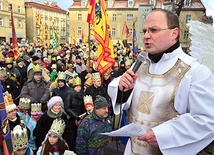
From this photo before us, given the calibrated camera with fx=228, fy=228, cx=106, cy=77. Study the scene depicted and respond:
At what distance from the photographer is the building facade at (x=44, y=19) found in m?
47.4

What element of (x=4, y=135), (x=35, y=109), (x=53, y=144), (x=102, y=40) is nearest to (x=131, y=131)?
(x=4, y=135)

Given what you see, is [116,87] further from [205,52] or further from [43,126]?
[43,126]

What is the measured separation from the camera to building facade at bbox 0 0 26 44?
131 ft

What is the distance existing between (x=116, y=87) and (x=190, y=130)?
2.01 feet

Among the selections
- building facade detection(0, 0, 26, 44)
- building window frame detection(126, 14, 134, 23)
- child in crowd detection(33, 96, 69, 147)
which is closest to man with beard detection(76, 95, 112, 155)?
child in crowd detection(33, 96, 69, 147)

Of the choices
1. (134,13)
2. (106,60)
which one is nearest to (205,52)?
(106,60)

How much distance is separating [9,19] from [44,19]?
1206cm

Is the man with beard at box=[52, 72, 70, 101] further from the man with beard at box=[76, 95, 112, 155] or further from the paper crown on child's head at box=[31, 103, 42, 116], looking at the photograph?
the man with beard at box=[76, 95, 112, 155]

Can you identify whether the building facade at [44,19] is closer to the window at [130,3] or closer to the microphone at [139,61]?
the window at [130,3]

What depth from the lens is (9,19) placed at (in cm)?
4134

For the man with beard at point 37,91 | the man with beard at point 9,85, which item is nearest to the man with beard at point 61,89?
the man with beard at point 37,91

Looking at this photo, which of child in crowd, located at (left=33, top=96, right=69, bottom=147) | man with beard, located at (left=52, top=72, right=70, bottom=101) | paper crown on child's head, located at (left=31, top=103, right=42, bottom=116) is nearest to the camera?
child in crowd, located at (left=33, top=96, right=69, bottom=147)

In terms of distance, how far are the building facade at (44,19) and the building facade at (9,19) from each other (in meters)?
2.19

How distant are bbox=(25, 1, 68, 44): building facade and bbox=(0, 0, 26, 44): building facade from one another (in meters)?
2.19
